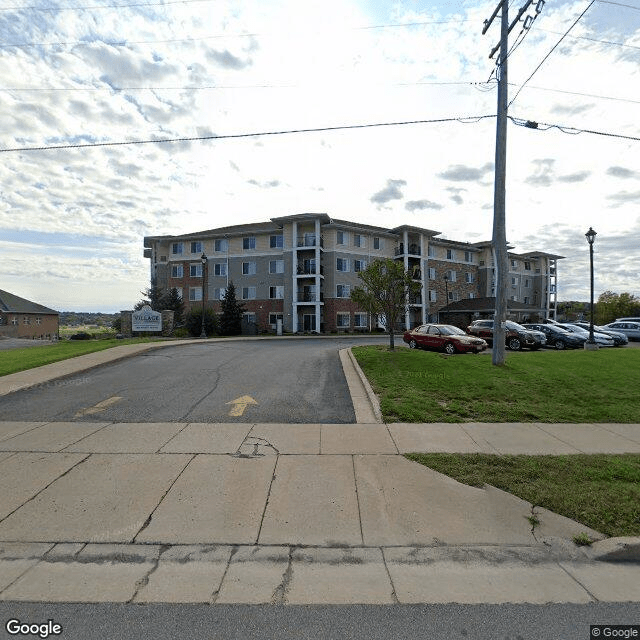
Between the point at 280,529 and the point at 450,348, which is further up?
the point at 450,348

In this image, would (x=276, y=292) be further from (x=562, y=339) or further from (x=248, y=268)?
(x=562, y=339)

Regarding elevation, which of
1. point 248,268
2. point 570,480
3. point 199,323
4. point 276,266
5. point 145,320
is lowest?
point 570,480

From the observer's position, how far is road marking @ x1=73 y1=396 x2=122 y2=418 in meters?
7.63

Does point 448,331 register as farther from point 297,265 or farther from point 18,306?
point 18,306

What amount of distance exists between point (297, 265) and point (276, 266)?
297 cm

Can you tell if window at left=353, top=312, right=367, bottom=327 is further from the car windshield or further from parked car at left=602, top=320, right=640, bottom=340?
the car windshield

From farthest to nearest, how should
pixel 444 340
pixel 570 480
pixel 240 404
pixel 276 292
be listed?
pixel 276 292 < pixel 444 340 < pixel 240 404 < pixel 570 480

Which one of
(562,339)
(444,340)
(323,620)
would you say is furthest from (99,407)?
(562,339)

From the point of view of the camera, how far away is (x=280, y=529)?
377 cm

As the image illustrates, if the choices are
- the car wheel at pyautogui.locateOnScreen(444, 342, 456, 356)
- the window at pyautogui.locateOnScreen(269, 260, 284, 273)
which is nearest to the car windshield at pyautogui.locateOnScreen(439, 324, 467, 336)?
the car wheel at pyautogui.locateOnScreen(444, 342, 456, 356)

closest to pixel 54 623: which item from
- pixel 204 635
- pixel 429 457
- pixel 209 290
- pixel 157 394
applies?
pixel 204 635

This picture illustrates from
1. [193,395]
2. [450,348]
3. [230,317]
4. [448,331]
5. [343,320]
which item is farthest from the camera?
[343,320]

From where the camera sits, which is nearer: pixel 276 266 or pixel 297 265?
pixel 297 265

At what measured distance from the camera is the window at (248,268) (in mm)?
44875
